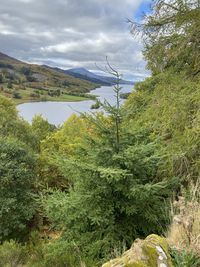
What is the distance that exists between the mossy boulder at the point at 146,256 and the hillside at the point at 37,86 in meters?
47.9

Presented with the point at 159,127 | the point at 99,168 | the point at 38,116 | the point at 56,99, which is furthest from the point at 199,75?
the point at 56,99

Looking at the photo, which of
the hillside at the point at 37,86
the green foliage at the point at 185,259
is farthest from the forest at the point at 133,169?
the hillside at the point at 37,86

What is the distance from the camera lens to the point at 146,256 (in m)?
4.01

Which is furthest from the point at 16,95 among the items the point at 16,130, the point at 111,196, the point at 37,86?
the point at 111,196

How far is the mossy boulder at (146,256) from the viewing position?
386 centimetres

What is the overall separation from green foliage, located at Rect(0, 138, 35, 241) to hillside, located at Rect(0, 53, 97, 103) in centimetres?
3586

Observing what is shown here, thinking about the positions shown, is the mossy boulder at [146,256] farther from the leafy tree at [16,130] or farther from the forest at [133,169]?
the leafy tree at [16,130]

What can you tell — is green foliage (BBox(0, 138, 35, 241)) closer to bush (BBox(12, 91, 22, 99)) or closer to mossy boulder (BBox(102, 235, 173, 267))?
mossy boulder (BBox(102, 235, 173, 267))

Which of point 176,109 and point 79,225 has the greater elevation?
point 176,109

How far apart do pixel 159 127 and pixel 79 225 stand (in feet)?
11.4

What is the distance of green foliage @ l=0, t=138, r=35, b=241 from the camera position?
14531 millimetres

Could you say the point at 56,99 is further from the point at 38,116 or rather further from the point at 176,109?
the point at 176,109

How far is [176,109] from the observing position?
9.35 meters

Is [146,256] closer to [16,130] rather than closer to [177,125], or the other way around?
[177,125]
